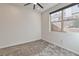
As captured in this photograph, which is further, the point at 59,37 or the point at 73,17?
the point at 59,37

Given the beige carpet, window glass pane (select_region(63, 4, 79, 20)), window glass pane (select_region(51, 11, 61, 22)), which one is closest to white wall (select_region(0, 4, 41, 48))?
the beige carpet

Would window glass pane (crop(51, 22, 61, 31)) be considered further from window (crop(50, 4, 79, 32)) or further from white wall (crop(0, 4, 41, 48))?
white wall (crop(0, 4, 41, 48))

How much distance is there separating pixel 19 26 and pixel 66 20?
0.88 metres

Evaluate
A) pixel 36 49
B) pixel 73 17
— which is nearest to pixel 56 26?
pixel 73 17

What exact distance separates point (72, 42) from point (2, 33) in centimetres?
137

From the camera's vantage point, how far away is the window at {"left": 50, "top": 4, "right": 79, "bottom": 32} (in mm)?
1364

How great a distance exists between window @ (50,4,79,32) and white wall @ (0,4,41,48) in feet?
0.98

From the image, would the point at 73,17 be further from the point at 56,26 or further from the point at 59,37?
the point at 59,37

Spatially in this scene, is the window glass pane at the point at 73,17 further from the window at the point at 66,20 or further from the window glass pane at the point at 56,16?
the window glass pane at the point at 56,16

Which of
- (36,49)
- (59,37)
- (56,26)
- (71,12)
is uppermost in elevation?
(71,12)

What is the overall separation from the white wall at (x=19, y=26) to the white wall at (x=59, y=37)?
0.12m

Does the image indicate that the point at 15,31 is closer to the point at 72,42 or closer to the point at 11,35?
the point at 11,35

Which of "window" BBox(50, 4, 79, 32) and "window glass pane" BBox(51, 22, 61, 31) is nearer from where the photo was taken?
"window" BBox(50, 4, 79, 32)

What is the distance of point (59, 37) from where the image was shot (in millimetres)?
1654
